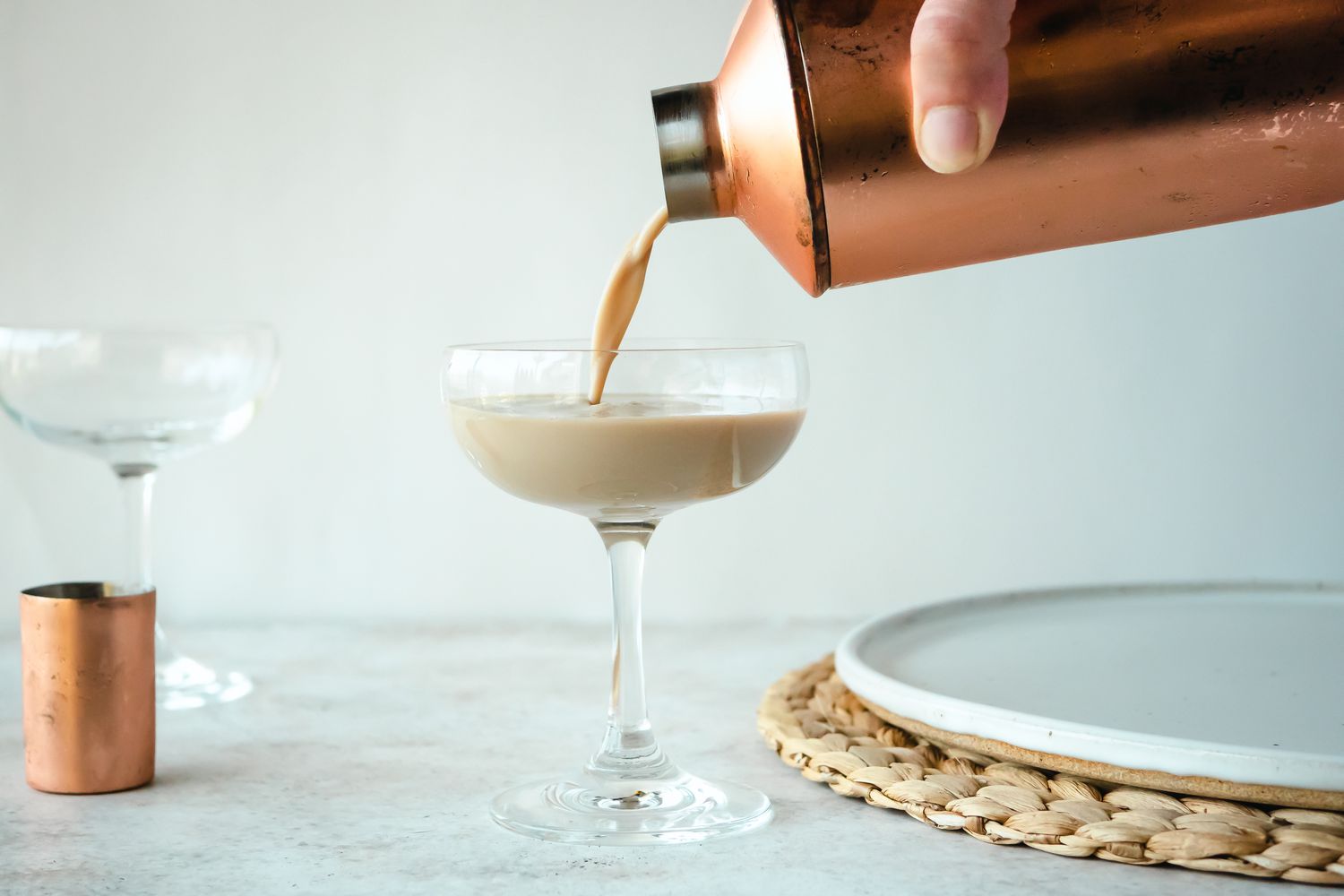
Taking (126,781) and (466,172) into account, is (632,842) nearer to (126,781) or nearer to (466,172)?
(126,781)

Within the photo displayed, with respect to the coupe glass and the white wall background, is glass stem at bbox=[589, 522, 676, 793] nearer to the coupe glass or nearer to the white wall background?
the coupe glass

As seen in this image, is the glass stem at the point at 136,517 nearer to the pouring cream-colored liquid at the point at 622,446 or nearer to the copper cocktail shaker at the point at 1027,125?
the pouring cream-colored liquid at the point at 622,446

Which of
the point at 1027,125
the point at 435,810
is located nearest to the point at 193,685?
the point at 435,810

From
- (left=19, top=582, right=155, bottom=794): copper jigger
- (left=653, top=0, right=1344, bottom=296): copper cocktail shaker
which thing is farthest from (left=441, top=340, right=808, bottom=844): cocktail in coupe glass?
(left=19, top=582, right=155, bottom=794): copper jigger

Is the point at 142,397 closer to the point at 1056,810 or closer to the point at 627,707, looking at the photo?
the point at 627,707

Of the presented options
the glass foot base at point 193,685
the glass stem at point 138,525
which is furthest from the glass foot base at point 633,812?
the glass stem at point 138,525

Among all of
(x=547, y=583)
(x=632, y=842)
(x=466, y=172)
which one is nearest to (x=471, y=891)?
(x=632, y=842)

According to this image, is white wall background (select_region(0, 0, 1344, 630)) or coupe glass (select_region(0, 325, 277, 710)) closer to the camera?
coupe glass (select_region(0, 325, 277, 710))
